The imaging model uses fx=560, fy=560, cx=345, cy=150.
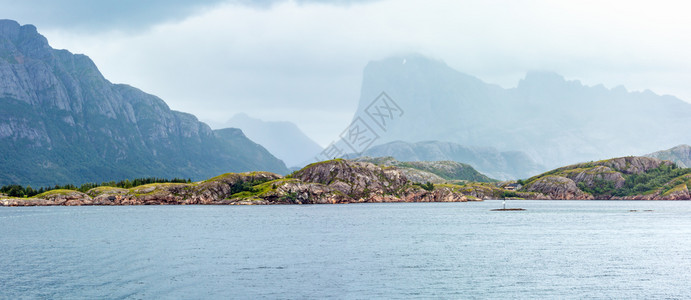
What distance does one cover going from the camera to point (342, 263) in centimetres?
8456

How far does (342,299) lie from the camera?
5947 cm

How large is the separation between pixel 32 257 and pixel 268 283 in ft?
153

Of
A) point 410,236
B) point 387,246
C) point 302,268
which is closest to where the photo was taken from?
point 302,268

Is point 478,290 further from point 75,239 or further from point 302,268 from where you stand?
point 75,239

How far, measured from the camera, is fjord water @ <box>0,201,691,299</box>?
6475 cm

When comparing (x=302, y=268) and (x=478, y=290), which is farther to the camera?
(x=302, y=268)

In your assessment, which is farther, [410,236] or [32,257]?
[410,236]

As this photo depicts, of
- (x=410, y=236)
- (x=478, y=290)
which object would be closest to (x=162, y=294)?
(x=478, y=290)

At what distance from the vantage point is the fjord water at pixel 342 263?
64750mm

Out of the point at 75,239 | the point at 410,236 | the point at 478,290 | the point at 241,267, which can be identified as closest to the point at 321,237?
the point at 410,236

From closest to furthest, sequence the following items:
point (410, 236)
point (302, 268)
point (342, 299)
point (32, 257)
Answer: point (342, 299), point (302, 268), point (32, 257), point (410, 236)

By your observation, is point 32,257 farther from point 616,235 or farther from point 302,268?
point 616,235

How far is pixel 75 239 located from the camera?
11831cm

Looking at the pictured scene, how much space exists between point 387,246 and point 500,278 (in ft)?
118
